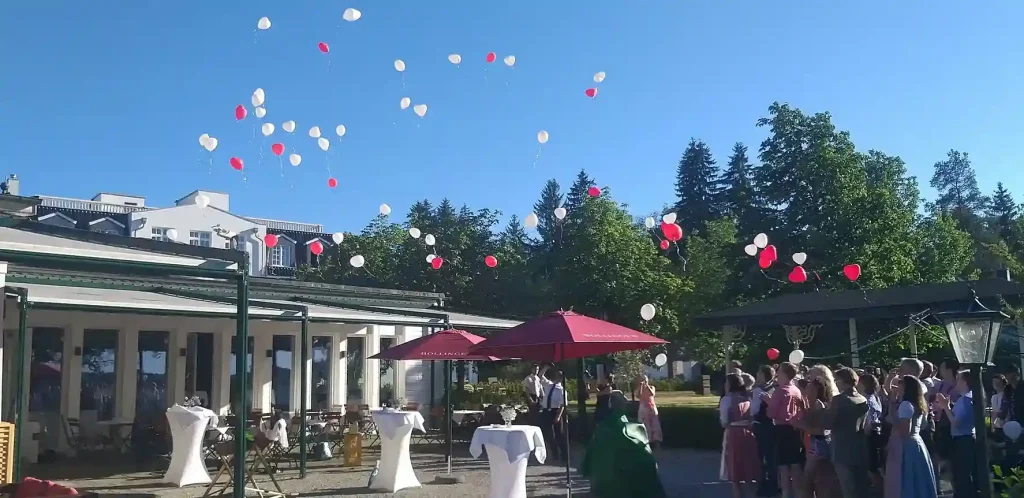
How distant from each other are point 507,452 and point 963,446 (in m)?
4.55

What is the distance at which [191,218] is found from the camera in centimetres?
4916

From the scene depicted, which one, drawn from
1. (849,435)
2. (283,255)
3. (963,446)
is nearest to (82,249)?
(849,435)

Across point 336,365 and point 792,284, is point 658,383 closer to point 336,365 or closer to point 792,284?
point 792,284

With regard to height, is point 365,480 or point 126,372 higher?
point 126,372

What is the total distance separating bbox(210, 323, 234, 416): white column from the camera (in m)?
17.8

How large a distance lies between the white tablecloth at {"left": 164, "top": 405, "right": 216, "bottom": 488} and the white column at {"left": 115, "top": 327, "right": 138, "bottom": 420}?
5394 mm

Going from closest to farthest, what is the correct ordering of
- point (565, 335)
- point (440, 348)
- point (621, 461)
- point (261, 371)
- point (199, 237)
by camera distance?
1. point (565, 335)
2. point (621, 461)
3. point (440, 348)
4. point (261, 371)
5. point (199, 237)

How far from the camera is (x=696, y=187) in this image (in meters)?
67.0

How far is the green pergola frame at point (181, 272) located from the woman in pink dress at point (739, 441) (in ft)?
16.7

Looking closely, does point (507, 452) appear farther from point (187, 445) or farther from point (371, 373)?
point (371, 373)

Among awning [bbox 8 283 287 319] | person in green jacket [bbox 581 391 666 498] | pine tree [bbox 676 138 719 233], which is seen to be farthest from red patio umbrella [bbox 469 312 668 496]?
pine tree [bbox 676 138 719 233]

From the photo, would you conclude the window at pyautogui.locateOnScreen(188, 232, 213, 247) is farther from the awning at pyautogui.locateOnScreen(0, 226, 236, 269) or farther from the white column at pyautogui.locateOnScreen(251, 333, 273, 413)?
the awning at pyautogui.locateOnScreen(0, 226, 236, 269)

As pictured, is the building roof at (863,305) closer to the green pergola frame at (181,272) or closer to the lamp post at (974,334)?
the lamp post at (974,334)

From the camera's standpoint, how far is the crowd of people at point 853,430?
7.72 meters
